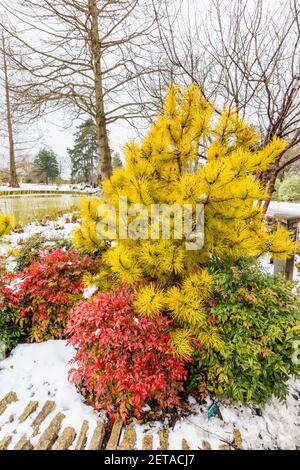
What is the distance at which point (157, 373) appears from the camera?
1.86 m

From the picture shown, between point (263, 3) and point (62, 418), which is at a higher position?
point (263, 3)

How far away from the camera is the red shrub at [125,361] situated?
71.6 inches

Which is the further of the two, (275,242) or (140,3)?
(140,3)

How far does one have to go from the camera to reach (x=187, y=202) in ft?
5.50

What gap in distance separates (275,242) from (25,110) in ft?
17.7

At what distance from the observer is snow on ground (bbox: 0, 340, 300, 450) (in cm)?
179

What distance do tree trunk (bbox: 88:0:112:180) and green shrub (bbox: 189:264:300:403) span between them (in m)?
4.58

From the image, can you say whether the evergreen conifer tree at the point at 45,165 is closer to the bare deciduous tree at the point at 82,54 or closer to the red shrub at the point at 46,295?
the bare deciduous tree at the point at 82,54

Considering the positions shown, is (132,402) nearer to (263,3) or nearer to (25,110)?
(263,3)

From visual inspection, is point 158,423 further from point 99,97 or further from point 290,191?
point 290,191

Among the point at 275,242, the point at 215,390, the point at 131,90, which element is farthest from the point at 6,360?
the point at 131,90

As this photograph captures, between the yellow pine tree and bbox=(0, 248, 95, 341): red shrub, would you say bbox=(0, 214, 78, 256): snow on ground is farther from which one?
the yellow pine tree

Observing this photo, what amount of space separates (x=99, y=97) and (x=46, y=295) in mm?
4595

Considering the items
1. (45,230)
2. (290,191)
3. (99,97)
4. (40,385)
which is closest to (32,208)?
(45,230)
